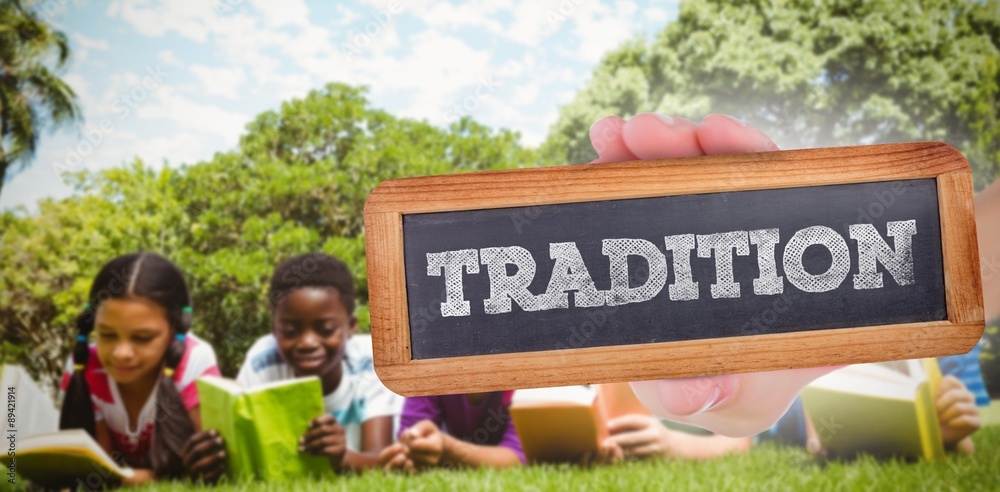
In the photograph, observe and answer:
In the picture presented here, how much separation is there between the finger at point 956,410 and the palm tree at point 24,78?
582cm

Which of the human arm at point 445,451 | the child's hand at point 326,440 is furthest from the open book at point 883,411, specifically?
the child's hand at point 326,440

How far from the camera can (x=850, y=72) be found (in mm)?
4766

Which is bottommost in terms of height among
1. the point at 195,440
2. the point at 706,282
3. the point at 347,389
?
the point at 195,440

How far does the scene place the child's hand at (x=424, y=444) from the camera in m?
3.99

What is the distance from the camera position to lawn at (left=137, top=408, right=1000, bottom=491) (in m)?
3.59

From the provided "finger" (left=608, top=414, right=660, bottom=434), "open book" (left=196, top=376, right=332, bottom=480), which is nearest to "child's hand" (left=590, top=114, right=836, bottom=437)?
"finger" (left=608, top=414, right=660, bottom=434)

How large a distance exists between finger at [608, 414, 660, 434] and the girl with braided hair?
2.52 metres

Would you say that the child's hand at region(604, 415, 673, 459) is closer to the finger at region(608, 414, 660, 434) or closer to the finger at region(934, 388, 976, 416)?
the finger at region(608, 414, 660, 434)

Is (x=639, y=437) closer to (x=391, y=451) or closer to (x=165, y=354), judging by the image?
(x=391, y=451)

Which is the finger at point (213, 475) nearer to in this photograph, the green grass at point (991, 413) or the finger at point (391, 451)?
the finger at point (391, 451)

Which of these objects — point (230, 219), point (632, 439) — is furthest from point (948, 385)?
point (230, 219)

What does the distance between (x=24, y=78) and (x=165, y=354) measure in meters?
2.13

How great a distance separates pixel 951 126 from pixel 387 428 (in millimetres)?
4310

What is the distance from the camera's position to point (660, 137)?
86cm
